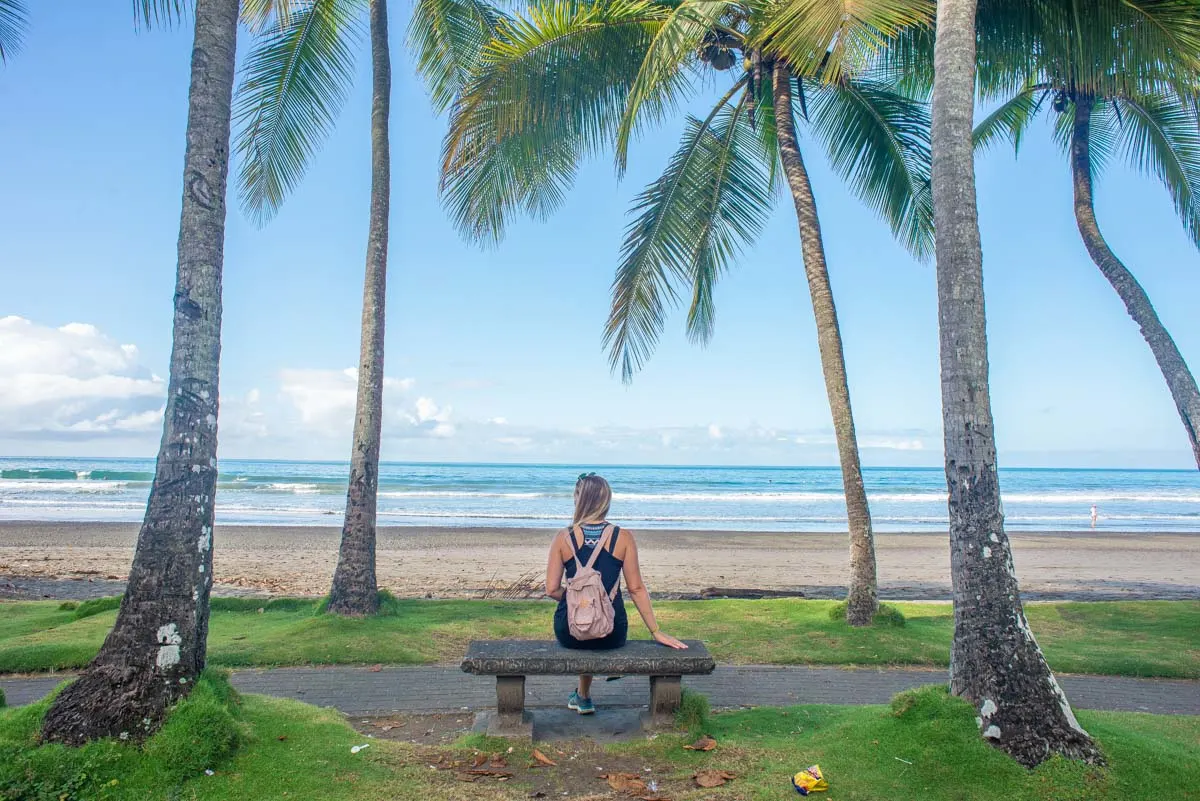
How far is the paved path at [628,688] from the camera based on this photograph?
221 inches

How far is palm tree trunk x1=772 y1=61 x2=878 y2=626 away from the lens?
7871 mm

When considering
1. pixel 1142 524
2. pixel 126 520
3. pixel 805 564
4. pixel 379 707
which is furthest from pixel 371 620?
pixel 1142 524

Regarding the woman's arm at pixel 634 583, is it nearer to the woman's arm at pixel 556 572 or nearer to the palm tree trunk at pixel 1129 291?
the woman's arm at pixel 556 572

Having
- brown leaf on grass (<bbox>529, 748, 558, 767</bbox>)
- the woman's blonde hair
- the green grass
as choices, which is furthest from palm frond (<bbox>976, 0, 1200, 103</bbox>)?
brown leaf on grass (<bbox>529, 748, 558, 767</bbox>)

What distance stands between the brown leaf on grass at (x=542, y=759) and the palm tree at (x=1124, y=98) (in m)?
7.18

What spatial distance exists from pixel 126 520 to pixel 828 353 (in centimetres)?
2545

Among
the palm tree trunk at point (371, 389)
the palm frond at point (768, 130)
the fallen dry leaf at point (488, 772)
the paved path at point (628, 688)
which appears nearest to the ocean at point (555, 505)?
the palm frond at point (768, 130)

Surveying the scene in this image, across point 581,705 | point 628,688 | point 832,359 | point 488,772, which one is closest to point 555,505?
point 832,359

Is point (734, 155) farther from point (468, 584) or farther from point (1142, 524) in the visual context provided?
point (1142, 524)

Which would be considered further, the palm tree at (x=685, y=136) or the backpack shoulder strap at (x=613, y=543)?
the palm tree at (x=685, y=136)

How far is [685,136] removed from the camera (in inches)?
392

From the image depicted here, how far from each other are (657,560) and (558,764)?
1345cm

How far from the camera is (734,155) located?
32.1 feet

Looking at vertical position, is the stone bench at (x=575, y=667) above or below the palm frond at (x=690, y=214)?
below
